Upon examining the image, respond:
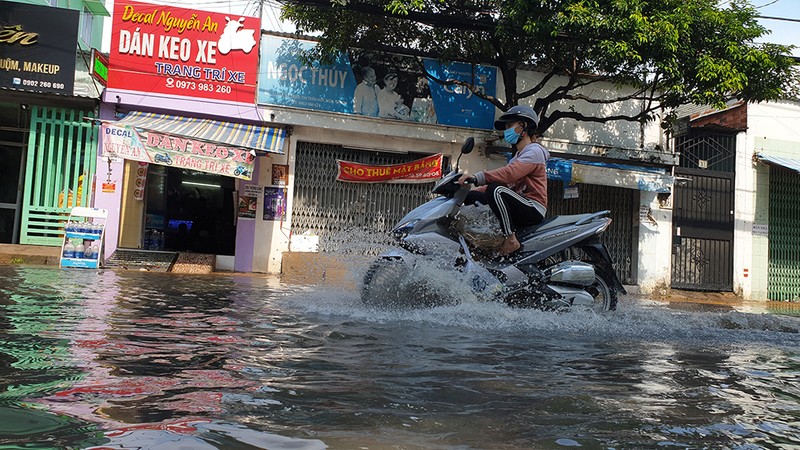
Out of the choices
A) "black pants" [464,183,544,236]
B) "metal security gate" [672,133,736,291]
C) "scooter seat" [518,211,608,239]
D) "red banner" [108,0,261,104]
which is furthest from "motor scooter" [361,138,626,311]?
"metal security gate" [672,133,736,291]

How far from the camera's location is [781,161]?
45.0ft

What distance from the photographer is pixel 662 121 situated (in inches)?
522

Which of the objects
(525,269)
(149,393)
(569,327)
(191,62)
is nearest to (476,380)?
(149,393)

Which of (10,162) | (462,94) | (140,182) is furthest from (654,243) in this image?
(10,162)

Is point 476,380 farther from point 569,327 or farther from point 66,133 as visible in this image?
point 66,133

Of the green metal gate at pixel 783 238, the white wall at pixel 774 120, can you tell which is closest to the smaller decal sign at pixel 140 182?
the white wall at pixel 774 120

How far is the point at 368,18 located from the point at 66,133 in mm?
6010

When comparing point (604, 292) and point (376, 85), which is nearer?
point (604, 292)

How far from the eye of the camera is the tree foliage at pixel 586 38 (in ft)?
31.5

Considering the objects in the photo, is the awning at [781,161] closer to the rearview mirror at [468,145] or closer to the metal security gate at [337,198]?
the metal security gate at [337,198]

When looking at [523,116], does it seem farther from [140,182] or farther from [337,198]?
[140,182]

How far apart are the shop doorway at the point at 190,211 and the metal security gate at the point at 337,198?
2.28m

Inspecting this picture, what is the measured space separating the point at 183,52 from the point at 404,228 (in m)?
8.84

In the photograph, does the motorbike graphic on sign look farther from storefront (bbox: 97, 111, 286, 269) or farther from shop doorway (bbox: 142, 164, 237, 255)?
shop doorway (bbox: 142, 164, 237, 255)
